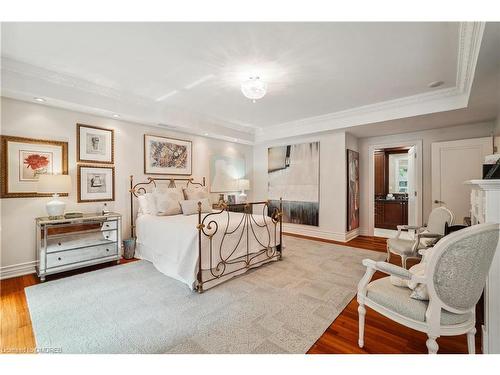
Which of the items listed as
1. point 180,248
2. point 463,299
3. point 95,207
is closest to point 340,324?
point 463,299

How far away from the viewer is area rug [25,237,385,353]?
1751mm

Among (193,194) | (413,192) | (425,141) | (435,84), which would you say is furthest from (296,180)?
(435,84)

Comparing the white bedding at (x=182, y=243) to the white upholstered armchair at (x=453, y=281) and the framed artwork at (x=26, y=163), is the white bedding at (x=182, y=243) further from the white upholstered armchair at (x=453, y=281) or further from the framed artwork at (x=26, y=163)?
the white upholstered armchair at (x=453, y=281)

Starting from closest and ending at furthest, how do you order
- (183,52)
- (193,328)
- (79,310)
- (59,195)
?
(193,328)
(79,310)
(183,52)
(59,195)

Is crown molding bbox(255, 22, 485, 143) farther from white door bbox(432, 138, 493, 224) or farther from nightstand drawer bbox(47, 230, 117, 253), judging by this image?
nightstand drawer bbox(47, 230, 117, 253)

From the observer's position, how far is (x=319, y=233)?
17.4 ft

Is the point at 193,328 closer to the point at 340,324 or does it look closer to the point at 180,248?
the point at 180,248

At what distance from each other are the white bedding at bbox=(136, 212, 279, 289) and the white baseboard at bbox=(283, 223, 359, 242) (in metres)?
2.03

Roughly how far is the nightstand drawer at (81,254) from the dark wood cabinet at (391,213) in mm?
6693

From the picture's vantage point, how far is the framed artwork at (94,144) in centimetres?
356

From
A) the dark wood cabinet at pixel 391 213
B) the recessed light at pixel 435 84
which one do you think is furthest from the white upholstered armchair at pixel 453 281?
the dark wood cabinet at pixel 391 213

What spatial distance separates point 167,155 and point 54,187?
1.99 metres
